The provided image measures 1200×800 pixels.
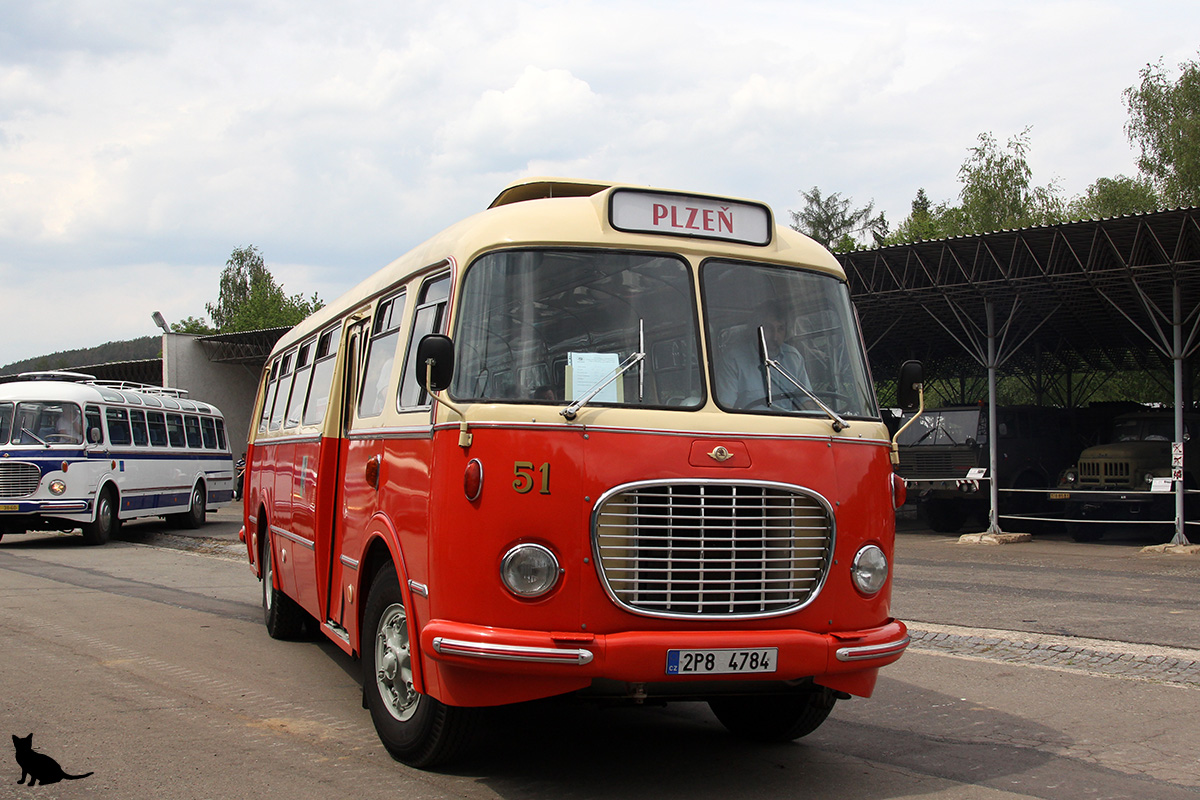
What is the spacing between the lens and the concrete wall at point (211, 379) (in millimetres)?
39031

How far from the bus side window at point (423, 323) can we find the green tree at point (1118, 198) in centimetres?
4120

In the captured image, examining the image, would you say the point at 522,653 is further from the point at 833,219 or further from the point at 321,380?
the point at 833,219

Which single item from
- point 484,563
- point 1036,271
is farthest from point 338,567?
point 1036,271

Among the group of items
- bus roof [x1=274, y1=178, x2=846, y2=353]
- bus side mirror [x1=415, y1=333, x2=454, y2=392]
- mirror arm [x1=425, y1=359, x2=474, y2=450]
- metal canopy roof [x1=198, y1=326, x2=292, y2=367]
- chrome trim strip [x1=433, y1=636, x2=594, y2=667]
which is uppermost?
metal canopy roof [x1=198, y1=326, x2=292, y2=367]

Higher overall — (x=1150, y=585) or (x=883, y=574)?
(x=883, y=574)

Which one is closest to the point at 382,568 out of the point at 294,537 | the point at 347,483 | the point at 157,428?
the point at 347,483

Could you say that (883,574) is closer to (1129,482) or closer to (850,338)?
(850,338)

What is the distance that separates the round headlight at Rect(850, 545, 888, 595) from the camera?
205 inches

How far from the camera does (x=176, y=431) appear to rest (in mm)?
24422

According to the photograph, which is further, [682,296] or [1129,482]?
[1129,482]

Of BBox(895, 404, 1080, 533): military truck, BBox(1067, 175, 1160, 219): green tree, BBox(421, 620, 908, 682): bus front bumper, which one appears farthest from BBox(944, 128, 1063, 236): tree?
BBox(421, 620, 908, 682): bus front bumper

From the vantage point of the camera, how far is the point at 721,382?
529 centimetres

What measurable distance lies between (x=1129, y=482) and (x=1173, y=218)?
5.70m

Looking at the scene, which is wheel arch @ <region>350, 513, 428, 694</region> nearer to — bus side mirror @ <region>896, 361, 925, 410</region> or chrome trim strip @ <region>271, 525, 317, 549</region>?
chrome trim strip @ <region>271, 525, 317, 549</region>
